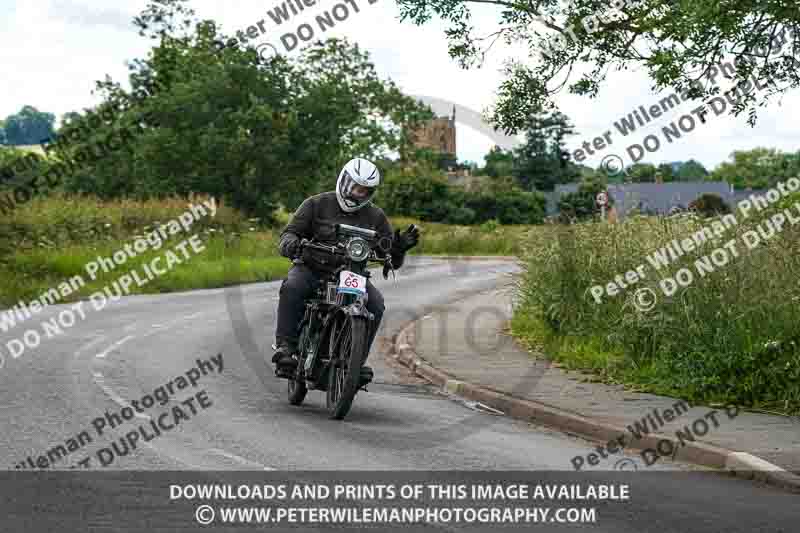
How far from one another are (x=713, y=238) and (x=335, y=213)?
5.08 metres

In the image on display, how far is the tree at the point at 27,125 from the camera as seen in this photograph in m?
170

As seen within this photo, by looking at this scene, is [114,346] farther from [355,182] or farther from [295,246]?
[355,182]

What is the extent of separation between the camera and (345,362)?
10.4 meters

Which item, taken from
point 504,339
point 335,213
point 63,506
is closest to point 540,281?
point 504,339

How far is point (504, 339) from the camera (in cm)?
1802

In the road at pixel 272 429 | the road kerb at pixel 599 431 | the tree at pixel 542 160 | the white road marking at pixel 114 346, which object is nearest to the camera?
the road at pixel 272 429

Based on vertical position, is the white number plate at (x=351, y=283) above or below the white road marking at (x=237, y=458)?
above

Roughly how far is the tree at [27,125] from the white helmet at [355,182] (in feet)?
534

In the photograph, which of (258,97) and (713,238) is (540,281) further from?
(258,97)

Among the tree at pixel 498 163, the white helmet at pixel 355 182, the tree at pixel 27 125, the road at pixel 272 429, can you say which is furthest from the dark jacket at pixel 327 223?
the tree at pixel 27 125

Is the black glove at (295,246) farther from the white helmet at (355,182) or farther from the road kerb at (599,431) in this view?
the road kerb at (599,431)

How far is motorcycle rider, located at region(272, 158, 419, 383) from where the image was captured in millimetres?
10789

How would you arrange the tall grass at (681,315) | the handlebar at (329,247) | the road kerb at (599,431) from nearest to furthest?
the road kerb at (599,431), the handlebar at (329,247), the tall grass at (681,315)

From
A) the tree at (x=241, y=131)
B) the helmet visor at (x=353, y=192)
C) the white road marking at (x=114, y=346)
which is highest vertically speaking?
the tree at (x=241, y=131)
